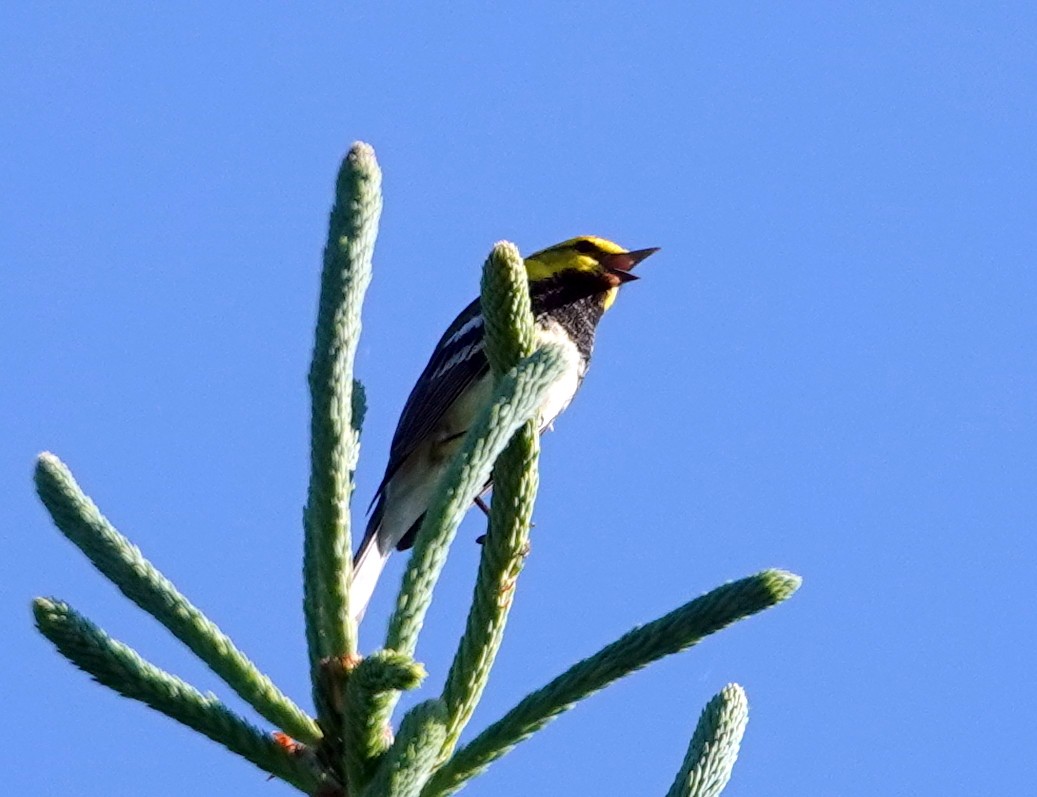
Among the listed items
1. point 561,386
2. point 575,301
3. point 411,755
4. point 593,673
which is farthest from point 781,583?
point 575,301

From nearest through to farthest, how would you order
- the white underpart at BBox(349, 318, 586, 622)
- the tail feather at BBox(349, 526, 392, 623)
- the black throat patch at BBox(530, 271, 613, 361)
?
the tail feather at BBox(349, 526, 392, 623) < the white underpart at BBox(349, 318, 586, 622) < the black throat patch at BBox(530, 271, 613, 361)

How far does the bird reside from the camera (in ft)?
17.4

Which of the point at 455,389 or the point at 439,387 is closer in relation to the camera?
the point at 455,389

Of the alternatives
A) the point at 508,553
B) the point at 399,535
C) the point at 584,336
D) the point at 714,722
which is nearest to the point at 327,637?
the point at 508,553

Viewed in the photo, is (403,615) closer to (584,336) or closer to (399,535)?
(399,535)

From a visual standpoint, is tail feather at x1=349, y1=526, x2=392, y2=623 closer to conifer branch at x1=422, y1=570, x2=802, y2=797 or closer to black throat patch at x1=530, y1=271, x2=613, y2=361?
black throat patch at x1=530, y1=271, x2=613, y2=361

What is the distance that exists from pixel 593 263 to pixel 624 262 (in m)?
0.16

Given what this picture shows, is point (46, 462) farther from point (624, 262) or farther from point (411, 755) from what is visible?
point (624, 262)

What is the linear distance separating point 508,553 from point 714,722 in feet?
1.10

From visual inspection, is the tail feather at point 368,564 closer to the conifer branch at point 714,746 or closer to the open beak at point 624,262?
the open beak at point 624,262

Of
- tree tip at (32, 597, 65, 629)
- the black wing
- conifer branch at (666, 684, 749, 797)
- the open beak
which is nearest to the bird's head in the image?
the open beak

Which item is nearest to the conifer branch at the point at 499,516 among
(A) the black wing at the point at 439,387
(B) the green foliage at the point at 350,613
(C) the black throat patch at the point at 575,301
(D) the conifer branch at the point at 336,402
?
(B) the green foliage at the point at 350,613

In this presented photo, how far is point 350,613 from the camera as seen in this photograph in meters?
1.66

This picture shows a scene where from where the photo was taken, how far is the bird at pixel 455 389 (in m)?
5.30
